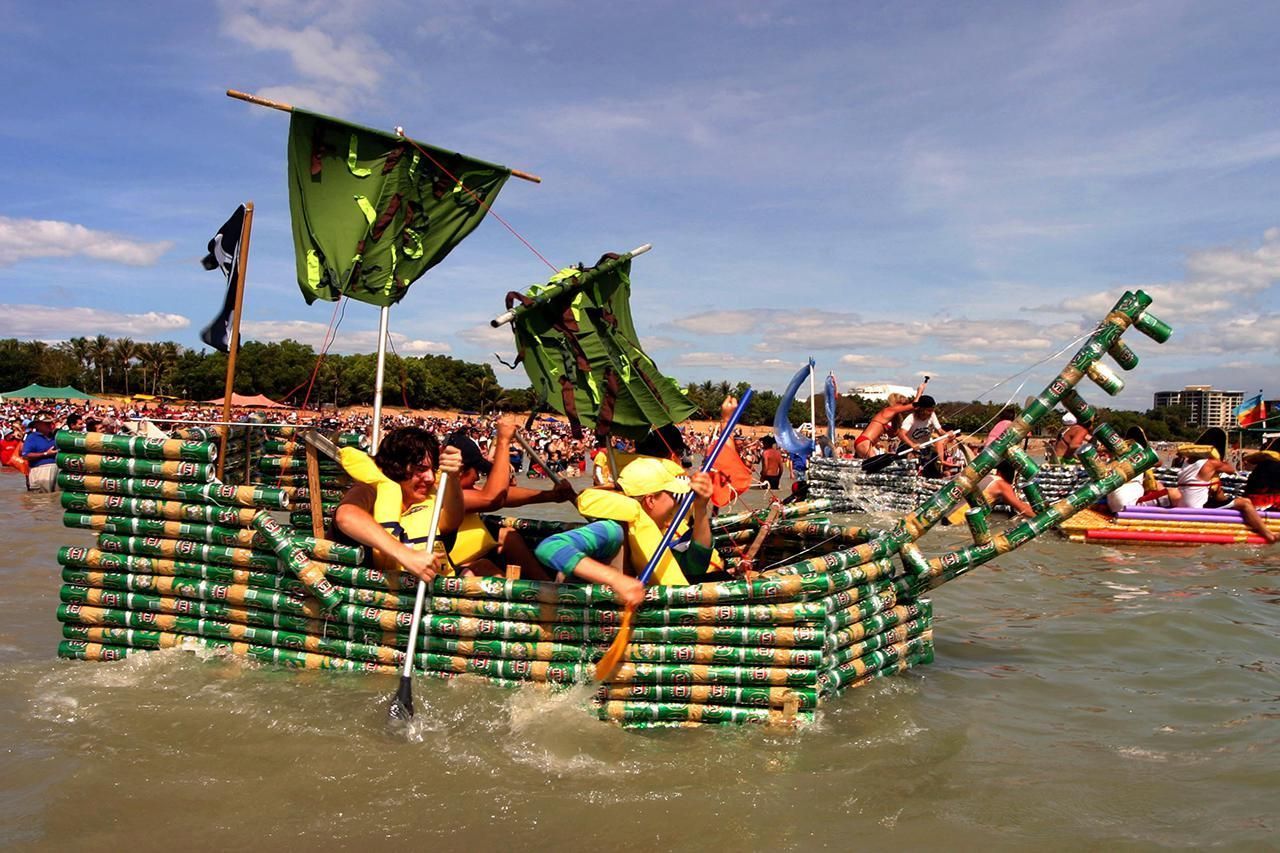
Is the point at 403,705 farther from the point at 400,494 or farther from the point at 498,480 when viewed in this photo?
the point at 498,480

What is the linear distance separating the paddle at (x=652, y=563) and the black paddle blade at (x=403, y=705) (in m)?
1.01

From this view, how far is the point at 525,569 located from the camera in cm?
656

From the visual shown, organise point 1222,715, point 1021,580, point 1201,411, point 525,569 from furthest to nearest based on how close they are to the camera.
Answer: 1. point 1201,411
2. point 1021,580
3. point 525,569
4. point 1222,715

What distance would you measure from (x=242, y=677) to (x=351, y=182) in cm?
355

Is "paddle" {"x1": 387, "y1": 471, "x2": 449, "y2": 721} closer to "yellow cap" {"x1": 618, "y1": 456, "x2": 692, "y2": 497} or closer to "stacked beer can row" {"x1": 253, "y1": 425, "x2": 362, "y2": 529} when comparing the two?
"yellow cap" {"x1": 618, "y1": 456, "x2": 692, "y2": 497}

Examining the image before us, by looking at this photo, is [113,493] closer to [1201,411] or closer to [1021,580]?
[1021,580]

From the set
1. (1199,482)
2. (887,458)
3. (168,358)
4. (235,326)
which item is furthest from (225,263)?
(168,358)

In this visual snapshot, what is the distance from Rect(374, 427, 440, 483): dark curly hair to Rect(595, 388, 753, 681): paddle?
154cm

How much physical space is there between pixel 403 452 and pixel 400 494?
0.26 meters

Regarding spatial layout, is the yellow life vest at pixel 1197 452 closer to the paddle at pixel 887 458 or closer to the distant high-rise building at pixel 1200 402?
the paddle at pixel 887 458

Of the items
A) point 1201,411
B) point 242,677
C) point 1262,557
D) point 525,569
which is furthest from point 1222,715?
point 1201,411

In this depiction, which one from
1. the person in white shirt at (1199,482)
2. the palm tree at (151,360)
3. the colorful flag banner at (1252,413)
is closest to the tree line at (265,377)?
the palm tree at (151,360)

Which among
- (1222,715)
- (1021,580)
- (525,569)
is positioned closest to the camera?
(1222,715)

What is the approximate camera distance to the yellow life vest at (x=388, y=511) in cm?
562
